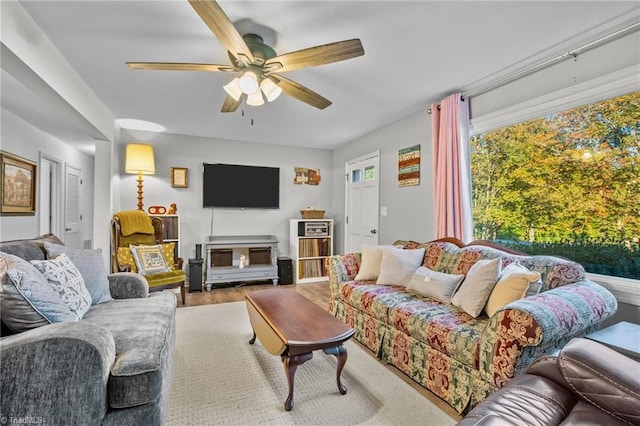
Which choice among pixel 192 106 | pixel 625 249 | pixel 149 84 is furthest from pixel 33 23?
pixel 625 249

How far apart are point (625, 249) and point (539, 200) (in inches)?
26.1

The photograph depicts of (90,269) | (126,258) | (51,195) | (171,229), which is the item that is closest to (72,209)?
(51,195)

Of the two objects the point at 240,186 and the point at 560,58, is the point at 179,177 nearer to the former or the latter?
the point at 240,186

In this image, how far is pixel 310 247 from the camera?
5.34 m

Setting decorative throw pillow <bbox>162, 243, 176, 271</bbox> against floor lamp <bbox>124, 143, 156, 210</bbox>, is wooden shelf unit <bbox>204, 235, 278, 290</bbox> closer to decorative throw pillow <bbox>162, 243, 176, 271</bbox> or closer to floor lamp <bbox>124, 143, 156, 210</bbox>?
decorative throw pillow <bbox>162, 243, 176, 271</bbox>

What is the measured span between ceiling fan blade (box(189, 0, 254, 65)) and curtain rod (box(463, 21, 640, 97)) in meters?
2.20

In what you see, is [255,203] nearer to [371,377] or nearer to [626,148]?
[371,377]

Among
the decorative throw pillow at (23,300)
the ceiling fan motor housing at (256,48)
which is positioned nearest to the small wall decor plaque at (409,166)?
the ceiling fan motor housing at (256,48)

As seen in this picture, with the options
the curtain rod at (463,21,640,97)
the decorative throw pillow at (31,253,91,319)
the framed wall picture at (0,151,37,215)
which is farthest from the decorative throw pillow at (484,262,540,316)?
the framed wall picture at (0,151,37,215)

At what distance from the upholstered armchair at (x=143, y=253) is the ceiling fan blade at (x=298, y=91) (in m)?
2.54

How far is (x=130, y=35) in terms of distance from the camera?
2168 mm

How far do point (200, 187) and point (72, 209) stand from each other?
3162 millimetres

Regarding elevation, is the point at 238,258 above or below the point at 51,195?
below

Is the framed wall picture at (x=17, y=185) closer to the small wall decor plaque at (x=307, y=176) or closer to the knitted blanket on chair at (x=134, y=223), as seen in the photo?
the knitted blanket on chair at (x=134, y=223)
